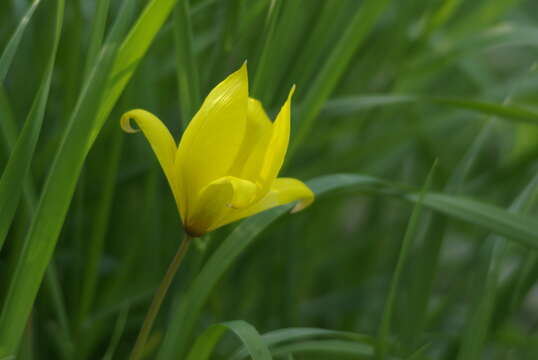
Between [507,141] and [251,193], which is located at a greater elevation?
[251,193]

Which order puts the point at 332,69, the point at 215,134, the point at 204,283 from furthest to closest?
the point at 332,69 < the point at 204,283 < the point at 215,134

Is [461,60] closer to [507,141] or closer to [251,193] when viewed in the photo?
[507,141]

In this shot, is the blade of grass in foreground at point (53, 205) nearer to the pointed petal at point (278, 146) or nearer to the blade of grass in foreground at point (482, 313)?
the pointed petal at point (278, 146)

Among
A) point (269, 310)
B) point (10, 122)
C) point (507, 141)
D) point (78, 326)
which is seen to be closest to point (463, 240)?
point (507, 141)

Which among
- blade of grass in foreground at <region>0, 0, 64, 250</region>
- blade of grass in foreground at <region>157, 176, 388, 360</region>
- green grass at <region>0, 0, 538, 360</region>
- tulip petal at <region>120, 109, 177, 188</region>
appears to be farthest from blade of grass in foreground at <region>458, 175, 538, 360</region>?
blade of grass in foreground at <region>0, 0, 64, 250</region>

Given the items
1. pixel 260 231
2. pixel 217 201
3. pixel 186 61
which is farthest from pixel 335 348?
pixel 186 61

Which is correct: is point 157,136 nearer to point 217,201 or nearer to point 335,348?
point 217,201
